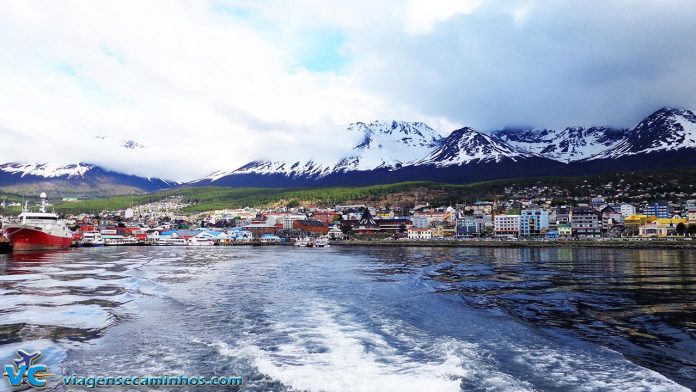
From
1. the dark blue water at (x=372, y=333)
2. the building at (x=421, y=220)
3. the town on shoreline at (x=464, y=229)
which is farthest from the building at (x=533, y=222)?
the dark blue water at (x=372, y=333)

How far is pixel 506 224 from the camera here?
92.1m

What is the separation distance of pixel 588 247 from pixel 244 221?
8936 centimetres

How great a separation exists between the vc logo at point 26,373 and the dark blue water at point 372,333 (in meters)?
0.25

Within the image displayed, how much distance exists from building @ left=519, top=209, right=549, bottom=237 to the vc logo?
9049 cm

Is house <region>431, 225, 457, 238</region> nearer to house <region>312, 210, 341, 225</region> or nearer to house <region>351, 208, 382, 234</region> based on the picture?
house <region>351, 208, 382, 234</region>

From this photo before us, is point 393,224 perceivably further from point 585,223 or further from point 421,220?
point 585,223

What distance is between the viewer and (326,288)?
20.2 meters

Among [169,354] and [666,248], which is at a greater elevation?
[169,354]

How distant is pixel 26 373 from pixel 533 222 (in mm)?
92896

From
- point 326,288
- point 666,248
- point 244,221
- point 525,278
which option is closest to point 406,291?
point 326,288

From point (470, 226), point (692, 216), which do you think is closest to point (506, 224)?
point (470, 226)

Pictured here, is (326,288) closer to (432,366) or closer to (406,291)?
(406,291)

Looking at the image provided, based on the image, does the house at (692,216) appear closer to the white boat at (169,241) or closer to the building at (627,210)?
the building at (627,210)

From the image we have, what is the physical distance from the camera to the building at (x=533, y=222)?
89.8 meters
